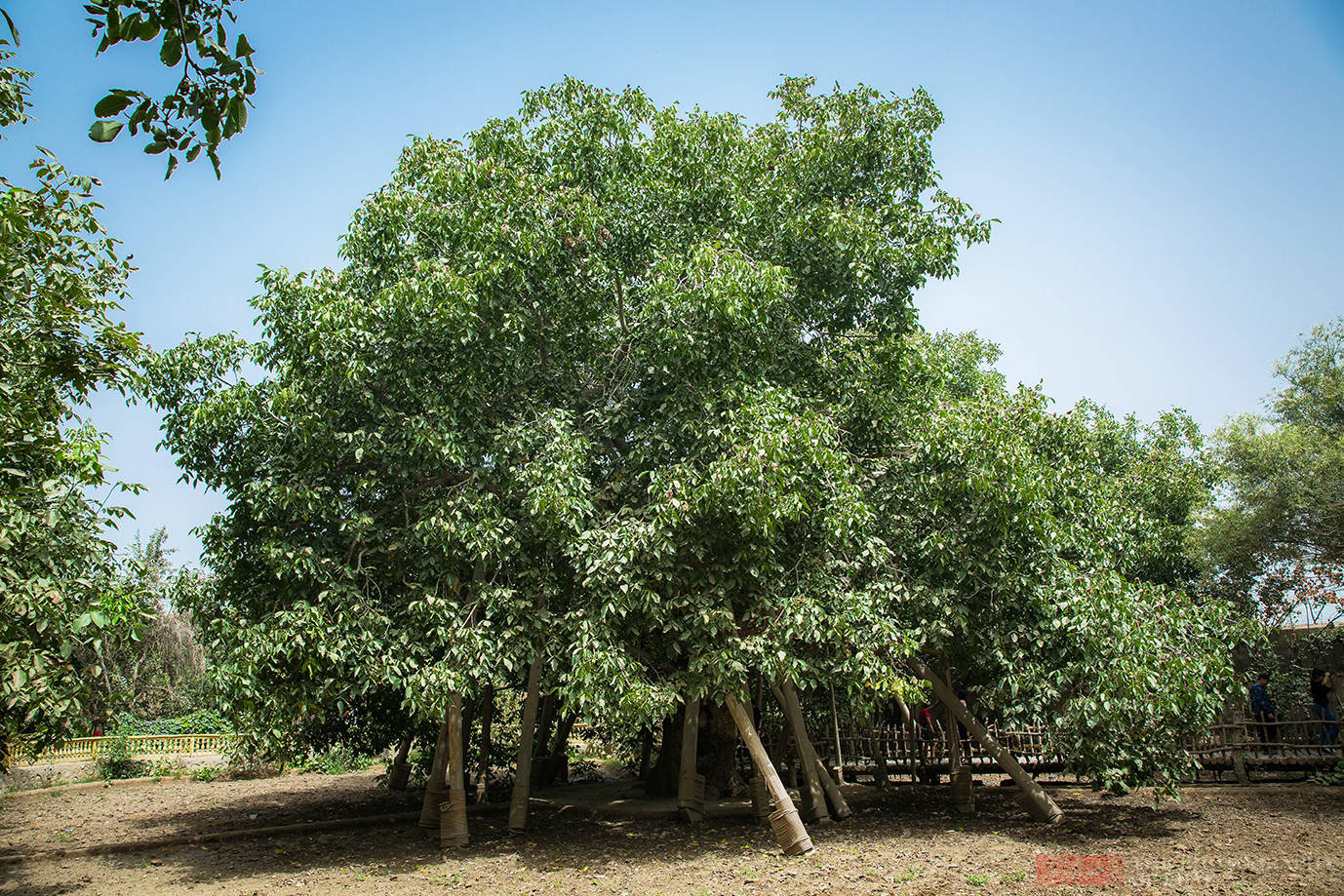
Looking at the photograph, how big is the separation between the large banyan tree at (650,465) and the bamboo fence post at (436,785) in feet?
5.33

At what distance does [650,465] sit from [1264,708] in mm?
12904

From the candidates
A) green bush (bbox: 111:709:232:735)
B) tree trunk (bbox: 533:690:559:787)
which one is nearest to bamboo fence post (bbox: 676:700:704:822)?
tree trunk (bbox: 533:690:559:787)

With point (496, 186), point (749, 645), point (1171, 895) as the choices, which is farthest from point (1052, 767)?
point (496, 186)

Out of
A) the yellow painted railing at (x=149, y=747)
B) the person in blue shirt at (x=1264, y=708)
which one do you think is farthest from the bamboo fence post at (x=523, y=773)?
the person in blue shirt at (x=1264, y=708)

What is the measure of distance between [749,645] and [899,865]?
291 centimetres

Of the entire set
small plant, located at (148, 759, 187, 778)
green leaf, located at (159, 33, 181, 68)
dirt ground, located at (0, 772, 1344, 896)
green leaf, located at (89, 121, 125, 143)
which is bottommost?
dirt ground, located at (0, 772, 1344, 896)

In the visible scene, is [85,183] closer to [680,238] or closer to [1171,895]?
[680,238]

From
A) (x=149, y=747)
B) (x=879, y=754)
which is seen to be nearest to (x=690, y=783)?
(x=879, y=754)

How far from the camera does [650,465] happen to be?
35.3 feet

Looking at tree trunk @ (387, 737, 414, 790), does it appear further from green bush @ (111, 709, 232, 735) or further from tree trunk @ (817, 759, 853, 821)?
green bush @ (111, 709, 232, 735)

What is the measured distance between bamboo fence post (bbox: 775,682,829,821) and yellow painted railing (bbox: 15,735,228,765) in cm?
1459

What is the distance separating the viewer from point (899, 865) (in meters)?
9.18

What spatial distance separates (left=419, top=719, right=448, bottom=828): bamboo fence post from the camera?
11.8m

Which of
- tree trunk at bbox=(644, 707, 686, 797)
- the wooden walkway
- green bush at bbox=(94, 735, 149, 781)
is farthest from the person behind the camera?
green bush at bbox=(94, 735, 149, 781)
